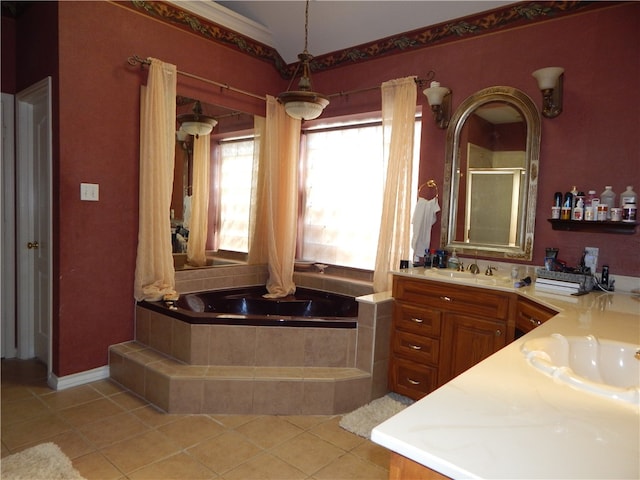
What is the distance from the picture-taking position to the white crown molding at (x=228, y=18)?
11.1 feet

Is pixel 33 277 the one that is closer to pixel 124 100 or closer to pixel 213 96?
pixel 124 100

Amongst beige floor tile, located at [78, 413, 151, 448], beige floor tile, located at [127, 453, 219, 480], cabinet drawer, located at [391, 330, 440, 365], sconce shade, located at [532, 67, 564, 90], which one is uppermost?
sconce shade, located at [532, 67, 564, 90]

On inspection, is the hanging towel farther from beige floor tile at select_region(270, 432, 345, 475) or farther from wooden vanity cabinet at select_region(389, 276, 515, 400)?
beige floor tile at select_region(270, 432, 345, 475)

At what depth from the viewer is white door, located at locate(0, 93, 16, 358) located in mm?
3311

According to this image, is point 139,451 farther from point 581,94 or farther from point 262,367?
point 581,94

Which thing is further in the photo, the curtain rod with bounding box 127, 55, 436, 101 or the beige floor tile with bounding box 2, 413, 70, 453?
the curtain rod with bounding box 127, 55, 436, 101

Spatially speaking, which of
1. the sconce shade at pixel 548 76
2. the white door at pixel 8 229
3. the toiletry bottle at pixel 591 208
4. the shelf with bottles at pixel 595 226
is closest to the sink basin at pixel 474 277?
the shelf with bottles at pixel 595 226

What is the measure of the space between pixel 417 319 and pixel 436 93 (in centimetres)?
163

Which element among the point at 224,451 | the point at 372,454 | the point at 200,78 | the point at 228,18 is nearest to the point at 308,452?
the point at 372,454

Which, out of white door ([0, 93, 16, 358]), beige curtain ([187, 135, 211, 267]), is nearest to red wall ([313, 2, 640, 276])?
beige curtain ([187, 135, 211, 267])

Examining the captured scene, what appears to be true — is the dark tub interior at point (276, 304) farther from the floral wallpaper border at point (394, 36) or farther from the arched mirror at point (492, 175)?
the floral wallpaper border at point (394, 36)

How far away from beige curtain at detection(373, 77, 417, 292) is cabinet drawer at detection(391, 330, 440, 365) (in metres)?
0.48

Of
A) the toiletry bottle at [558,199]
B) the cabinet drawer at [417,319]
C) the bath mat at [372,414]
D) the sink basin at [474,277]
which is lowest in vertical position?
the bath mat at [372,414]

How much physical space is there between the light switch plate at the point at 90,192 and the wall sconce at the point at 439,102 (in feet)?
8.10
